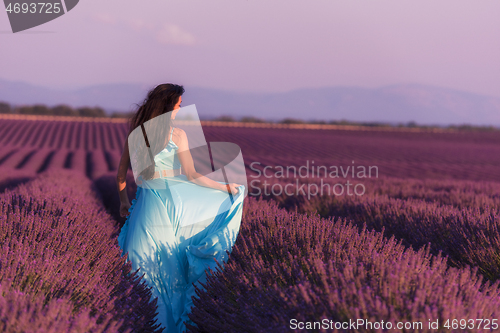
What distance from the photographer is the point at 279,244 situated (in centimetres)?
265

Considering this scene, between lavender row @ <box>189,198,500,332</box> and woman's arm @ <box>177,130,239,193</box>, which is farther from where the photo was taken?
woman's arm @ <box>177,130,239,193</box>

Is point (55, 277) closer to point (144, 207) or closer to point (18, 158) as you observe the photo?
point (144, 207)

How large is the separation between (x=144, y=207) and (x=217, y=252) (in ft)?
2.18

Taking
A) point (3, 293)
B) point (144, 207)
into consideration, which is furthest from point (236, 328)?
point (144, 207)

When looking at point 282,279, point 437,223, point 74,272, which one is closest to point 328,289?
point 282,279

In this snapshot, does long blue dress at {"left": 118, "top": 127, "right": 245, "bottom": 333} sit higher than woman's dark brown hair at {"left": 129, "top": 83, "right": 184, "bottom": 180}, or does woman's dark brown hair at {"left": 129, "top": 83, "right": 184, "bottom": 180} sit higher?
woman's dark brown hair at {"left": 129, "top": 83, "right": 184, "bottom": 180}

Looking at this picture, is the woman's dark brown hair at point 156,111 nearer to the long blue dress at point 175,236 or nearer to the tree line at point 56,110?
the long blue dress at point 175,236

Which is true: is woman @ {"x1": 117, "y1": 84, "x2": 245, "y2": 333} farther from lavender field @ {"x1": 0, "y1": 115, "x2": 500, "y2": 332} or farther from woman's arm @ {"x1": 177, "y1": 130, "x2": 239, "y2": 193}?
lavender field @ {"x1": 0, "y1": 115, "x2": 500, "y2": 332}

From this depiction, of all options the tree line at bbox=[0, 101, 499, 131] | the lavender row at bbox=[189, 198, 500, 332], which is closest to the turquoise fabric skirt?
the lavender row at bbox=[189, 198, 500, 332]

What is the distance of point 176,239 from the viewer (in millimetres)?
3053

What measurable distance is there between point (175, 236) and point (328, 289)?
1590mm

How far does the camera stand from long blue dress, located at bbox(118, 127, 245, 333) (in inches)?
116

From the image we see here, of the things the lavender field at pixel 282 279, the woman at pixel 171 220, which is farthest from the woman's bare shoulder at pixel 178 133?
the lavender field at pixel 282 279

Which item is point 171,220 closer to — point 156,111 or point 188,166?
point 188,166
